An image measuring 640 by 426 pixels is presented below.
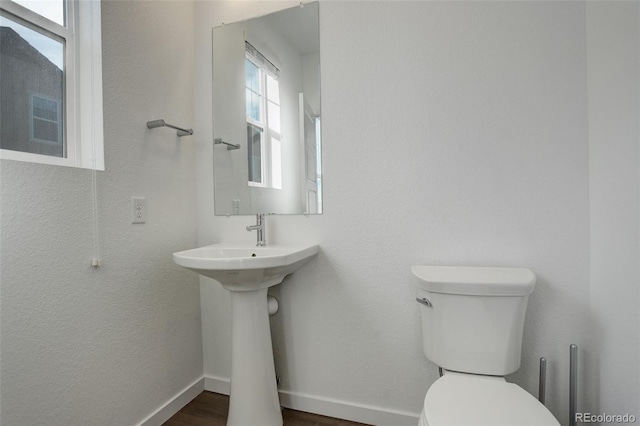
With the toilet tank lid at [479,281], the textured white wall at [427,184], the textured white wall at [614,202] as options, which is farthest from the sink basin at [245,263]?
the textured white wall at [614,202]

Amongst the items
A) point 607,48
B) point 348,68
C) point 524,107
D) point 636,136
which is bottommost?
point 636,136

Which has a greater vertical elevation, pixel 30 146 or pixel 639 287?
pixel 30 146

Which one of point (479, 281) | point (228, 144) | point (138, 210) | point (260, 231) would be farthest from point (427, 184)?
point (138, 210)

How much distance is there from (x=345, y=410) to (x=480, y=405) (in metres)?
0.81

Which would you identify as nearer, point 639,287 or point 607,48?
point 639,287

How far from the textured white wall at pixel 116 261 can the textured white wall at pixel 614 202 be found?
71.4 inches

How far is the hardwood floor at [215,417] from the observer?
1.46 meters

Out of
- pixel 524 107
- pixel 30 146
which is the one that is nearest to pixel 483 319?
pixel 524 107

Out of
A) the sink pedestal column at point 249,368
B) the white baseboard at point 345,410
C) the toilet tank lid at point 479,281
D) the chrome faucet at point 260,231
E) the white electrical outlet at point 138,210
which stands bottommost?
the white baseboard at point 345,410

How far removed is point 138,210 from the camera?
4.54 feet

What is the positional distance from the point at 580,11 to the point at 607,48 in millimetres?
240

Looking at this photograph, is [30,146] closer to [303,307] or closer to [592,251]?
[303,307]

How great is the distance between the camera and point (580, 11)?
46.6 inches

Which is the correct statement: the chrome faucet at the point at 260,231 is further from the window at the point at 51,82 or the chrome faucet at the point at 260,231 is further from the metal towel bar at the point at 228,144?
the window at the point at 51,82
